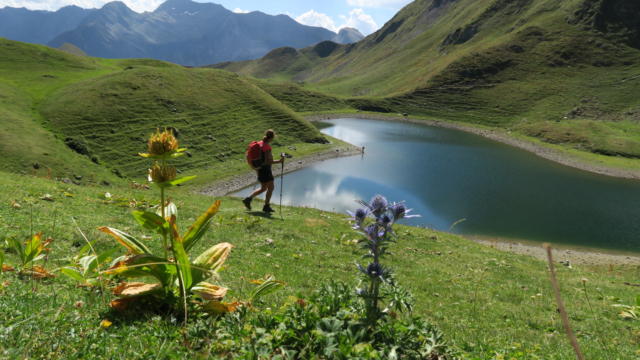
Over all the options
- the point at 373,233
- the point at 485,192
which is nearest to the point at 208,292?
the point at 373,233

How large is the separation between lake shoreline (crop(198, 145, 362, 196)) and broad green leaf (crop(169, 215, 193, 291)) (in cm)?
3382

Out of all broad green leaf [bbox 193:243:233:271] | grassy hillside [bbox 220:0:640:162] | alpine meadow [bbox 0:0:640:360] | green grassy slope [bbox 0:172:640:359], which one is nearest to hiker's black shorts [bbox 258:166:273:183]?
alpine meadow [bbox 0:0:640:360]

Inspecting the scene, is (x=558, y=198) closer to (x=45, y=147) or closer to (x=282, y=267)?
(x=282, y=267)

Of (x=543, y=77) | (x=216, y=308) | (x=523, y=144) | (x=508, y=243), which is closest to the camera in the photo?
(x=216, y=308)

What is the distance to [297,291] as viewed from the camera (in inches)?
336

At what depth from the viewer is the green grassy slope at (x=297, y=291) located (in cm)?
429

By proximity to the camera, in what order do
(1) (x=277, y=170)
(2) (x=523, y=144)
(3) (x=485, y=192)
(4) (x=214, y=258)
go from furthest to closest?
(2) (x=523, y=144) → (1) (x=277, y=170) → (3) (x=485, y=192) → (4) (x=214, y=258)

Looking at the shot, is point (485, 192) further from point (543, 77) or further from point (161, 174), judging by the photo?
point (543, 77)

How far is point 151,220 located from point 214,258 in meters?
1.39

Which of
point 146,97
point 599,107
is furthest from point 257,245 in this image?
point 599,107

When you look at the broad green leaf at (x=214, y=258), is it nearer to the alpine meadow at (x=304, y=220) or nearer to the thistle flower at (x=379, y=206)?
the alpine meadow at (x=304, y=220)

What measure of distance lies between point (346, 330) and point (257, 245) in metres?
9.12

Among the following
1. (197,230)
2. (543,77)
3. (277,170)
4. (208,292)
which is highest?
(543,77)

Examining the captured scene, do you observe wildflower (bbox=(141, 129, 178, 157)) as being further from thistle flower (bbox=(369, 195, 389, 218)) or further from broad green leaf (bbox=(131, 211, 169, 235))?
thistle flower (bbox=(369, 195, 389, 218))
